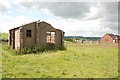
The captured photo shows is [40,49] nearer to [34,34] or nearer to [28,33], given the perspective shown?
[34,34]

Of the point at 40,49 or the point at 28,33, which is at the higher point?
the point at 28,33

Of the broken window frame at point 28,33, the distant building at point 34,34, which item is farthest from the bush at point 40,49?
the broken window frame at point 28,33

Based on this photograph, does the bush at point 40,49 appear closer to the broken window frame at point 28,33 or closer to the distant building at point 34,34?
the distant building at point 34,34

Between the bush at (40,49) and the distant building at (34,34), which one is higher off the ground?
the distant building at (34,34)

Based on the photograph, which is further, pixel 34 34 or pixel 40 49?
pixel 34 34

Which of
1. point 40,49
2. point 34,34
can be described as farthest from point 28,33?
point 40,49

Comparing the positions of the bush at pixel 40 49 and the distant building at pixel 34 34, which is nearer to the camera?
the bush at pixel 40 49

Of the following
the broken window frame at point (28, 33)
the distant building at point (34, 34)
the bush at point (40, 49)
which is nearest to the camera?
the bush at point (40, 49)

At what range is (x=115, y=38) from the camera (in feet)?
311

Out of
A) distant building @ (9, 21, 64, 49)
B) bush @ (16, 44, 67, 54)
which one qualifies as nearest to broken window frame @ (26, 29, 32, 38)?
distant building @ (9, 21, 64, 49)

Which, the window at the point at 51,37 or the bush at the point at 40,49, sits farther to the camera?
the window at the point at 51,37

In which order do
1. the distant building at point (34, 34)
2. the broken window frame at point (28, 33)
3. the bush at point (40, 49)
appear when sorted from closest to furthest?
the bush at point (40, 49) < the distant building at point (34, 34) < the broken window frame at point (28, 33)

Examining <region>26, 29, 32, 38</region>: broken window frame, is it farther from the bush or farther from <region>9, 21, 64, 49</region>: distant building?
the bush

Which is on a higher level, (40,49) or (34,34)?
(34,34)
